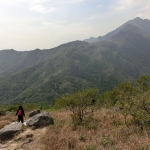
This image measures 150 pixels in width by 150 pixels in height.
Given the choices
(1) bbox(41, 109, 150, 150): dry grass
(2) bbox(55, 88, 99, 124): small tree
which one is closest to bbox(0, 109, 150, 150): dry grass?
(1) bbox(41, 109, 150, 150): dry grass

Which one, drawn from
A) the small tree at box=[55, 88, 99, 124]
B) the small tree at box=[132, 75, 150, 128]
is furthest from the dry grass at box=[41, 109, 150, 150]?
the small tree at box=[55, 88, 99, 124]

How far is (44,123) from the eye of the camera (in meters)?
13.5

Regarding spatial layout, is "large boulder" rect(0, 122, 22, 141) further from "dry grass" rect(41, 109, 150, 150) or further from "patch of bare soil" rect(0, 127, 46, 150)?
"dry grass" rect(41, 109, 150, 150)

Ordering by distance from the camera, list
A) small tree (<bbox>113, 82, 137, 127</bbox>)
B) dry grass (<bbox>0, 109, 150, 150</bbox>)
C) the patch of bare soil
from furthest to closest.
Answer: small tree (<bbox>113, 82, 137, 127</bbox>) → the patch of bare soil → dry grass (<bbox>0, 109, 150, 150</bbox>)

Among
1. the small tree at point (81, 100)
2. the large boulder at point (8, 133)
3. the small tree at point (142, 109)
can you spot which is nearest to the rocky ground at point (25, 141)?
the large boulder at point (8, 133)

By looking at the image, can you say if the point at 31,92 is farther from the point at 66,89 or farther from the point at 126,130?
the point at 126,130

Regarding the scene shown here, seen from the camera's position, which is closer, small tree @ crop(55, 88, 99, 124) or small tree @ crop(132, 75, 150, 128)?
small tree @ crop(132, 75, 150, 128)

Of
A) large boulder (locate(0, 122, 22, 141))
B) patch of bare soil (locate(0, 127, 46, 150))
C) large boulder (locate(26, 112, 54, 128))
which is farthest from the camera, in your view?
large boulder (locate(26, 112, 54, 128))

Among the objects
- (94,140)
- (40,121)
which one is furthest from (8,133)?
(94,140)

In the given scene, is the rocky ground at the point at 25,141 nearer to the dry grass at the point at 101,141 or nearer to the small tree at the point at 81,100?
the dry grass at the point at 101,141

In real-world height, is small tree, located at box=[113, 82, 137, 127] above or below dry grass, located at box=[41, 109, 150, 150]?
above

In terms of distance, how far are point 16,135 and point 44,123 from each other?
2255mm

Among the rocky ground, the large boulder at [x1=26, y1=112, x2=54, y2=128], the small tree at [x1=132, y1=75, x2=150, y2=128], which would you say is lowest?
the rocky ground

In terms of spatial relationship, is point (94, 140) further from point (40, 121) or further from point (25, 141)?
point (40, 121)
